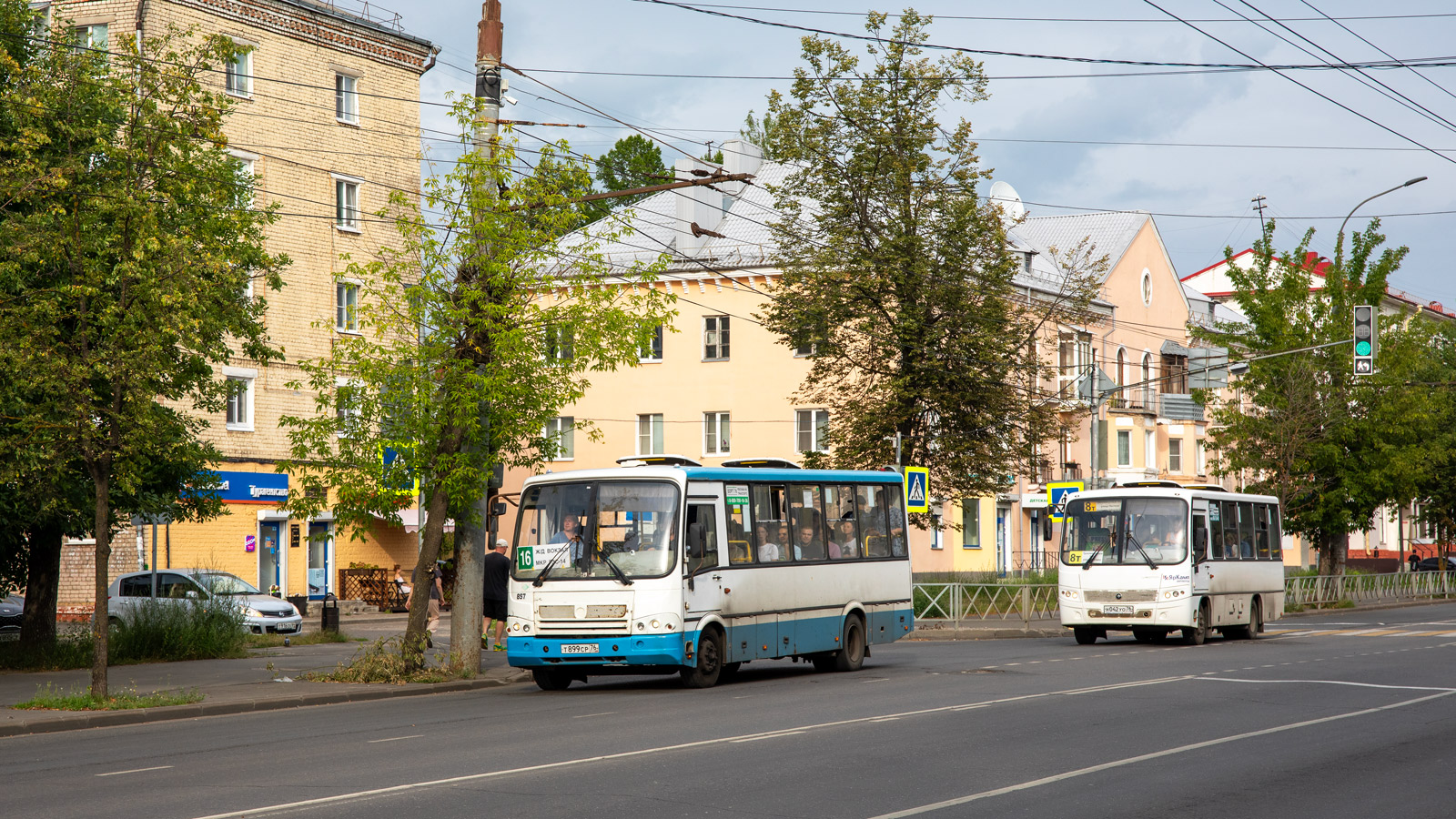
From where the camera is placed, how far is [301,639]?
29.2 m

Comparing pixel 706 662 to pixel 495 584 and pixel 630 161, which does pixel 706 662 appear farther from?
pixel 630 161

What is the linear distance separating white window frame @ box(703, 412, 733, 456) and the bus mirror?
111 ft

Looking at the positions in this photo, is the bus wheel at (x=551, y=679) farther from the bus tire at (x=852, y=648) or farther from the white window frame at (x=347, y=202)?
the white window frame at (x=347, y=202)

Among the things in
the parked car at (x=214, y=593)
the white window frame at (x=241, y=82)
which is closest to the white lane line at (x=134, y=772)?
the parked car at (x=214, y=593)

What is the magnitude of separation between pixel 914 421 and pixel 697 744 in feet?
72.0

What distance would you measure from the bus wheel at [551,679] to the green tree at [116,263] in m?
5.35

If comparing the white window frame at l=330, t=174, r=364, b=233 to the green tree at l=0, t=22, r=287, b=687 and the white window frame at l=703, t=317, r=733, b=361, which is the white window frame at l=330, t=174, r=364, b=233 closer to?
the white window frame at l=703, t=317, r=733, b=361

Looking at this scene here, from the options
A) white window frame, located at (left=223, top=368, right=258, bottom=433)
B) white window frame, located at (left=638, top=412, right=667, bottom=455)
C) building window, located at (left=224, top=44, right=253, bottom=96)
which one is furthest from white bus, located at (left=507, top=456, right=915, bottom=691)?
white window frame, located at (left=638, top=412, right=667, bottom=455)

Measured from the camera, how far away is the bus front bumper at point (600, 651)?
1809cm

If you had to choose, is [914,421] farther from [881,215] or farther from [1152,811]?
[1152,811]

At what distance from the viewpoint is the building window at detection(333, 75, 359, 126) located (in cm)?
4456

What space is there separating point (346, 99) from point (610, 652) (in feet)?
102

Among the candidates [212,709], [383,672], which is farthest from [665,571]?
[212,709]

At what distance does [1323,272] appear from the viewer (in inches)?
1929
